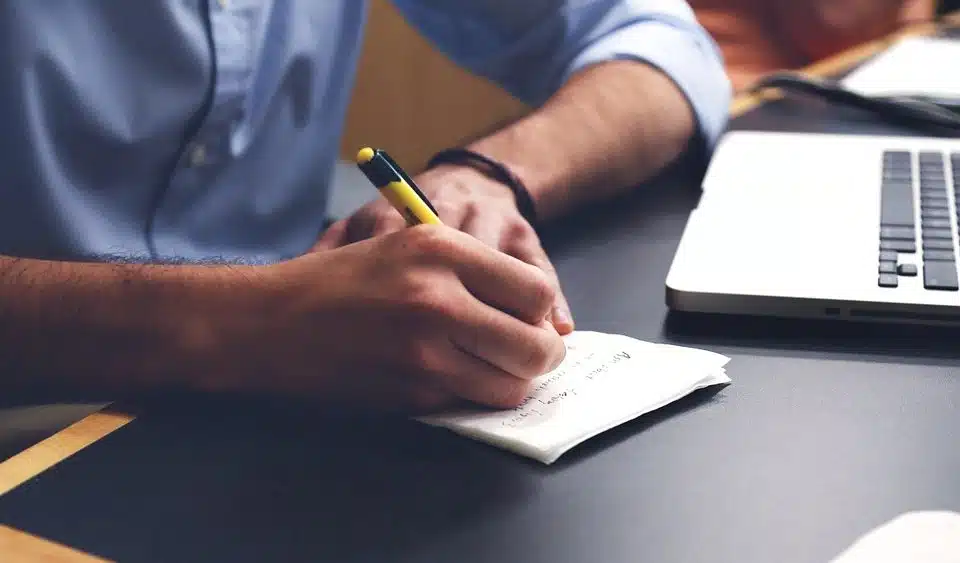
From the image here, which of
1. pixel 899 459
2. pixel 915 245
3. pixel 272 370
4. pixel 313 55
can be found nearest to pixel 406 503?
pixel 272 370

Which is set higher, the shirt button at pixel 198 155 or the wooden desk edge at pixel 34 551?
the wooden desk edge at pixel 34 551

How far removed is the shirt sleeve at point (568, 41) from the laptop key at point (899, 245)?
0.28 metres

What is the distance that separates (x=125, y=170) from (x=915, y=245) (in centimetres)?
54

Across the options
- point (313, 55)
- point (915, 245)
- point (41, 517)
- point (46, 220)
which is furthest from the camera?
point (313, 55)

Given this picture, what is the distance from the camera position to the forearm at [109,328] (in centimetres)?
50

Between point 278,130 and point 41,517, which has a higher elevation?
point 41,517

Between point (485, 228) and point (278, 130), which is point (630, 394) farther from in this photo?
point (278, 130)

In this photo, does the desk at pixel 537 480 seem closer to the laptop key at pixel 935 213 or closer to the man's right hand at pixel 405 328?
the man's right hand at pixel 405 328

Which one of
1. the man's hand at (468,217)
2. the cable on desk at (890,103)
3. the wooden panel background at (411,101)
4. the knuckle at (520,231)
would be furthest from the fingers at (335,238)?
the wooden panel background at (411,101)

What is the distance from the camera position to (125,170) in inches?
31.0

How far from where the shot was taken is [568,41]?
100cm

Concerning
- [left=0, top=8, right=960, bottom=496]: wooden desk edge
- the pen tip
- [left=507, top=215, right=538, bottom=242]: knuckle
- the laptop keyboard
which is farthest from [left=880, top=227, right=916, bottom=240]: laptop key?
[left=0, top=8, right=960, bottom=496]: wooden desk edge

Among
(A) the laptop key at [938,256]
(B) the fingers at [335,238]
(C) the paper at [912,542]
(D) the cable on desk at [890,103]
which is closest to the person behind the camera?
(C) the paper at [912,542]

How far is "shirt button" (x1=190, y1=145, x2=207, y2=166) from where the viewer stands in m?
0.82
